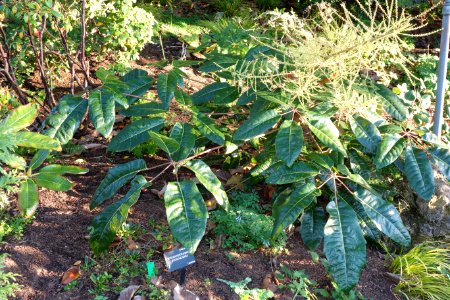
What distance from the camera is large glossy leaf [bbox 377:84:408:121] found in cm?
282

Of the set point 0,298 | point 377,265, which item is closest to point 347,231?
point 377,265

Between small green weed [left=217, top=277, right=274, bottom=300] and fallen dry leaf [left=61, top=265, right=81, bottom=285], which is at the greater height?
fallen dry leaf [left=61, top=265, right=81, bottom=285]

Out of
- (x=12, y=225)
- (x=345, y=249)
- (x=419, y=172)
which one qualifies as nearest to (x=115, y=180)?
(x=12, y=225)

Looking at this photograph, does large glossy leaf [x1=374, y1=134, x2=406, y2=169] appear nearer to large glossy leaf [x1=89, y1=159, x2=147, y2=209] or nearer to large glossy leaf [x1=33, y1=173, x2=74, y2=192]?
large glossy leaf [x1=89, y1=159, x2=147, y2=209]

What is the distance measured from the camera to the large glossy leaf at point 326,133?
2.48m

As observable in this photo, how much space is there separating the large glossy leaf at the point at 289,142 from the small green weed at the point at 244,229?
373 millimetres

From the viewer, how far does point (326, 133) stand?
251cm

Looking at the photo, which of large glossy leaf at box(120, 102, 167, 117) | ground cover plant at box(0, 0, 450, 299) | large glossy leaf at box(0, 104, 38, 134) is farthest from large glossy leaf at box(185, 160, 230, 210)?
large glossy leaf at box(0, 104, 38, 134)

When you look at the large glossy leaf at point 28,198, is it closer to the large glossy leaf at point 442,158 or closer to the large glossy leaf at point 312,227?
the large glossy leaf at point 312,227

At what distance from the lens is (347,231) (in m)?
2.28

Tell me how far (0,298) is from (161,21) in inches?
147

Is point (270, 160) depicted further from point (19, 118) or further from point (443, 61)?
point (19, 118)

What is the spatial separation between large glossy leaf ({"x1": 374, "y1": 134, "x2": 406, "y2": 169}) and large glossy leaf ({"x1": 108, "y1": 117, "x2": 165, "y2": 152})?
1.12 m

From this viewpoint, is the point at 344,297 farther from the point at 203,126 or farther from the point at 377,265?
the point at 203,126
